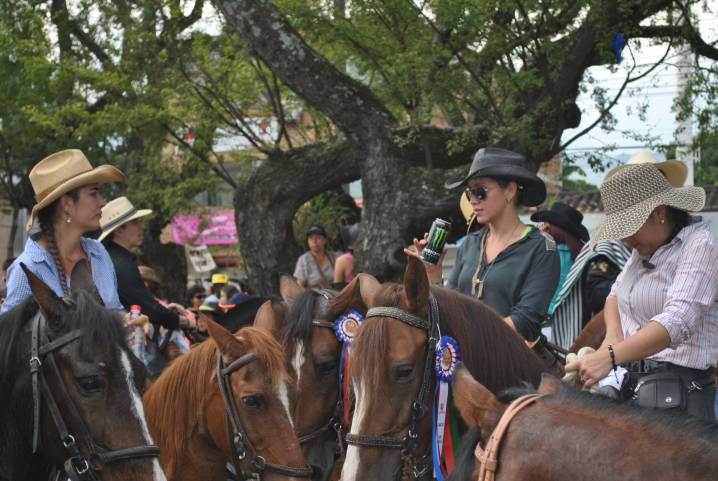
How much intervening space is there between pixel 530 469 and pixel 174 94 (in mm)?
13765

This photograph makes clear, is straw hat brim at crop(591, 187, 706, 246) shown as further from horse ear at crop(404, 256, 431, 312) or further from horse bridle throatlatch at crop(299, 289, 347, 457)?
horse bridle throatlatch at crop(299, 289, 347, 457)

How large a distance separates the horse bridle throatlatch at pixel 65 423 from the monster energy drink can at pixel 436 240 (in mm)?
1777

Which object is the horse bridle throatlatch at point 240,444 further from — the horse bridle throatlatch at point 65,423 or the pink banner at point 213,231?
the pink banner at point 213,231

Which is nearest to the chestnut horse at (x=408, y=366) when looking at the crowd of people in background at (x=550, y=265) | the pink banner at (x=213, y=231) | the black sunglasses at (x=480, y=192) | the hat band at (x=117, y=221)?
the crowd of people in background at (x=550, y=265)

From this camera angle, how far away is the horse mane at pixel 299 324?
532cm

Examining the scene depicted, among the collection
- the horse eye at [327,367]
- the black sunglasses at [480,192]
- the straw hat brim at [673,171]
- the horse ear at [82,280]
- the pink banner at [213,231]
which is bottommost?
the pink banner at [213,231]

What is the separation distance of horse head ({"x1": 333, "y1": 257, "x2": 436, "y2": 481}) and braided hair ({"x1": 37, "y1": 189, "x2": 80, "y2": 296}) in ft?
4.87

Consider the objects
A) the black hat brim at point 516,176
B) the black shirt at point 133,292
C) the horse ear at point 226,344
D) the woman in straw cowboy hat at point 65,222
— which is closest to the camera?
the woman in straw cowboy hat at point 65,222

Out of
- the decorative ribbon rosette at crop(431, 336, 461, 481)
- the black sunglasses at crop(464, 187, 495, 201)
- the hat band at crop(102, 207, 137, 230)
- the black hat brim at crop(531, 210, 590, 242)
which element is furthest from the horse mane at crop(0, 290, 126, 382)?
the black hat brim at crop(531, 210, 590, 242)

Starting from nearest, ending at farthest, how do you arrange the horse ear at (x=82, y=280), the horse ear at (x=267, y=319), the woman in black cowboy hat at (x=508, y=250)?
1. the horse ear at (x=82, y=280)
2. the woman in black cowboy hat at (x=508, y=250)
3. the horse ear at (x=267, y=319)

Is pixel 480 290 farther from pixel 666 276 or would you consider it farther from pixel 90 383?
pixel 90 383

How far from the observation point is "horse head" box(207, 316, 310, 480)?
461cm

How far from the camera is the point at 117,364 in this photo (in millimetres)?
3697

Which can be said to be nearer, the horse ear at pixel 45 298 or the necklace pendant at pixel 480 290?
the horse ear at pixel 45 298
